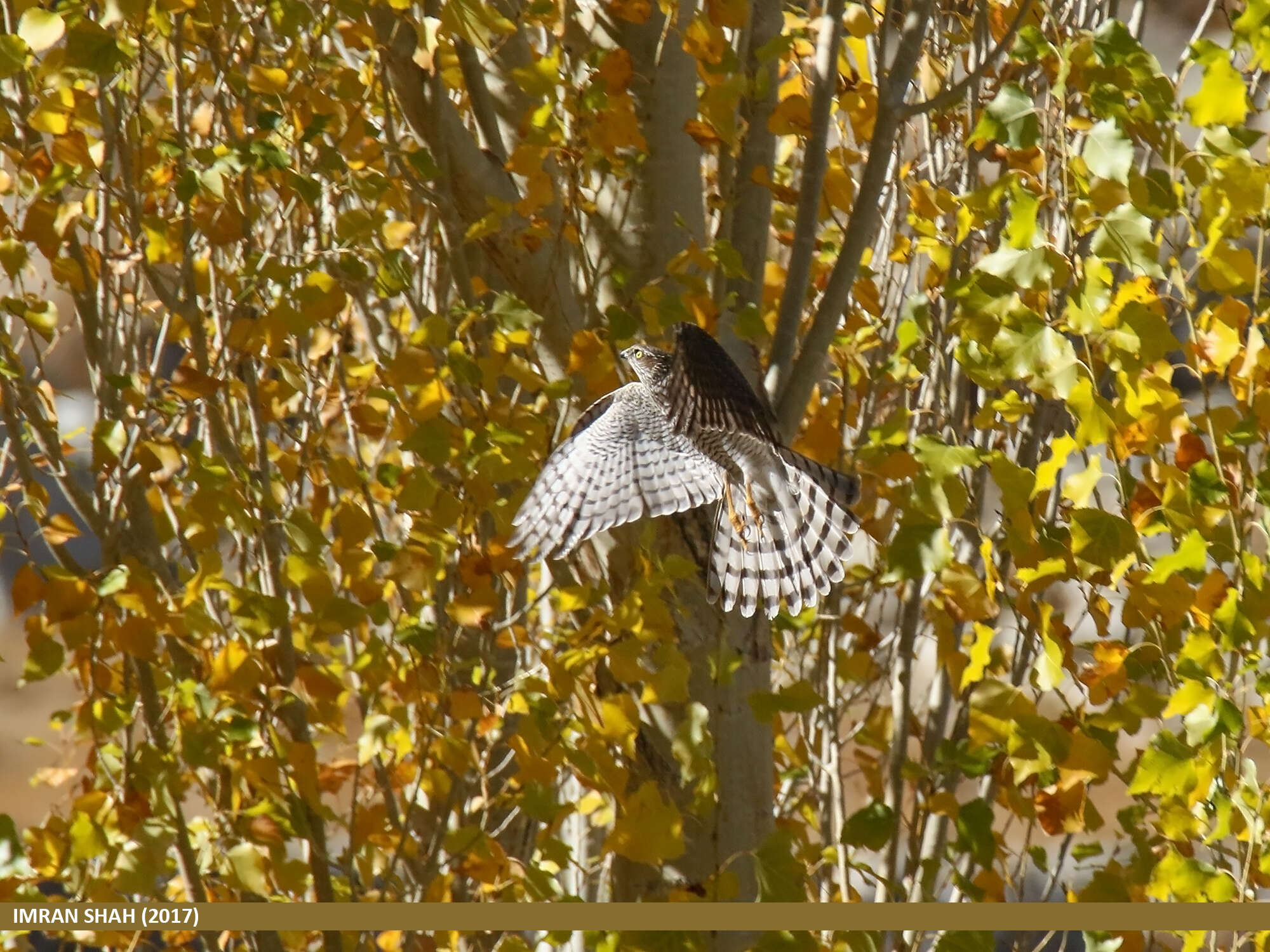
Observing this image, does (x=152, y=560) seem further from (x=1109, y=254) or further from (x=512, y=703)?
(x=1109, y=254)

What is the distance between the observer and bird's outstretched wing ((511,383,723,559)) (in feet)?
4.30

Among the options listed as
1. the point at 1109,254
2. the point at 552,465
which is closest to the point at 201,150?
the point at 552,465

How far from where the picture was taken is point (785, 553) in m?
1.38

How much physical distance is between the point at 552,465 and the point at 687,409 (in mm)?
335

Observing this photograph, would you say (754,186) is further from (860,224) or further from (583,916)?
(583,916)

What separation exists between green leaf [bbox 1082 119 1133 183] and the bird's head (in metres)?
0.46

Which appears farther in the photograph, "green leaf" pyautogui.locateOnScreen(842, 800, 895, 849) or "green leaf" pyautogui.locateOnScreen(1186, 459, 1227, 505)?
"green leaf" pyautogui.locateOnScreen(842, 800, 895, 849)

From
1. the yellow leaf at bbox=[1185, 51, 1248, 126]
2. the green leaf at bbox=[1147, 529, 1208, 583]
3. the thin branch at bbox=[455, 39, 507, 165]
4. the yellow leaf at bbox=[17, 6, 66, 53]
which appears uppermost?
the thin branch at bbox=[455, 39, 507, 165]

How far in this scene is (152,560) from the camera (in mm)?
1315

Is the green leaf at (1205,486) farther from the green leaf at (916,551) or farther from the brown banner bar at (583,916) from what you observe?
the brown banner bar at (583,916)

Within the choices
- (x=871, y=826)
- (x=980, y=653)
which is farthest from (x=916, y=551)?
(x=871, y=826)

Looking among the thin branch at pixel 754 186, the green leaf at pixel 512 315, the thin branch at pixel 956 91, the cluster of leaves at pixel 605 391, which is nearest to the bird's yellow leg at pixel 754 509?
the cluster of leaves at pixel 605 391

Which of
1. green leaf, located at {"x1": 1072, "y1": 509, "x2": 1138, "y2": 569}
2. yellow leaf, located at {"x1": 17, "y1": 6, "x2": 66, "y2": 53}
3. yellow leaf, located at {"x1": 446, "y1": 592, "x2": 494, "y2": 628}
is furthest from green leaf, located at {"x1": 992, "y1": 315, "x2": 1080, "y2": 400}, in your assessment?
yellow leaf, located at {"x1": 17, "y1": 6, "x2": 66, "y2": 53}

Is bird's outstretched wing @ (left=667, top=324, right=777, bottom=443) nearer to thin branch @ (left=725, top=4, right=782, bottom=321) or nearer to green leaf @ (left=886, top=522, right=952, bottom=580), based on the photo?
green leaf @ (left=886, top=522, right=952, bottom=580)
